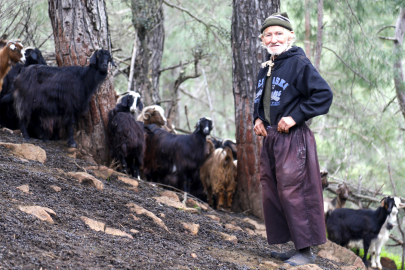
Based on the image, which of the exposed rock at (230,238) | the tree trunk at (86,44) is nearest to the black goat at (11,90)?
the tree trunk at (86,44)

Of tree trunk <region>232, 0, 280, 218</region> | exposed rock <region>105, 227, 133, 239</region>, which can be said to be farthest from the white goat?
exposed rock <region>105, 227, 133, 239</region>

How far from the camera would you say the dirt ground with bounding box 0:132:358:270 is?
2688 millimetres

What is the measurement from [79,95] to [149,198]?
1.99 m

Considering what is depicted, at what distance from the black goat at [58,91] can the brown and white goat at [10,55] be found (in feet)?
1.64

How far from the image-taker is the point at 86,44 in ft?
20.5

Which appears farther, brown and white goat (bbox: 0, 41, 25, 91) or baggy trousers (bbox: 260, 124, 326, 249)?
brown and white goat (bbox: 0, 41, 25, 91)

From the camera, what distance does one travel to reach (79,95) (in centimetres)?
599

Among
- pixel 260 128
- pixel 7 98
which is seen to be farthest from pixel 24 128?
pixel 260 128

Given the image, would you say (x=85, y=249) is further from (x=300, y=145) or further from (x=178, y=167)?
(x=178, y=167)

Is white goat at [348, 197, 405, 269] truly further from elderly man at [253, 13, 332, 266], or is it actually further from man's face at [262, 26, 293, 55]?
man's face at [262, 26, 293, 55]

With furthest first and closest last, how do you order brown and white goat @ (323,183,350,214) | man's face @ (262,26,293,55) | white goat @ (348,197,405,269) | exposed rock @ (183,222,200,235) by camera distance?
1. brown and white goat @ (323,183,350,214)
2. white goat @ (348,197,405,269)
3. exposed rock @ (183,222,200,235)
4. man's face @ (262,26,293,55)

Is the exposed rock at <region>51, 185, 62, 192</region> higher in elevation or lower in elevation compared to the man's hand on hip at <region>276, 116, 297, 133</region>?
lower

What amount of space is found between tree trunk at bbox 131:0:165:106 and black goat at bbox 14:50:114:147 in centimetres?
365

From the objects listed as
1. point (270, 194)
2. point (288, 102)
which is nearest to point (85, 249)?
point (270, 194)
